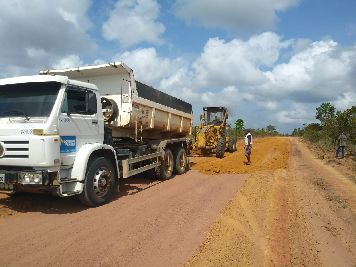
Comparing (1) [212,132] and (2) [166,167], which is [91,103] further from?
(1) [212,132]

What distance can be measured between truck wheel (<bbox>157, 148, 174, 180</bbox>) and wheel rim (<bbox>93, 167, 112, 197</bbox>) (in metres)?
3.42

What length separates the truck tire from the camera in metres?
7.73

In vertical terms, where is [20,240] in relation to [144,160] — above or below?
below

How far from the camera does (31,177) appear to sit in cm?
698

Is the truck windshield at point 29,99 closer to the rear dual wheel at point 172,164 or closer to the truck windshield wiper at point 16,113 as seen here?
the truck windshield wiper at point 16,113

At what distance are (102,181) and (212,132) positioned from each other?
1280 cm

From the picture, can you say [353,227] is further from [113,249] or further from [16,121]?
[16,121]

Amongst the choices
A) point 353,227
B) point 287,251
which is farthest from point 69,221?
point 353,227

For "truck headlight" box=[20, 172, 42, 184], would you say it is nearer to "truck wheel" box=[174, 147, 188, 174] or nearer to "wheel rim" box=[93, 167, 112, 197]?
"wheel rim" box=[93, 167, 112, 197]

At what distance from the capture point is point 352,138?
79.8ft

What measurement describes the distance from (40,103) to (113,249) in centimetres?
336

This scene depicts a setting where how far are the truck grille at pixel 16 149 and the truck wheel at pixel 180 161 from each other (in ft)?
21.6

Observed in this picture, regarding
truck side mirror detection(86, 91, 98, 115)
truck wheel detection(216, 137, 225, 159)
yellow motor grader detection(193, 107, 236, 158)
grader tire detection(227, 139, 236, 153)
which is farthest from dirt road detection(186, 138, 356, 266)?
grader tire detection(227, 139, 236, 153)

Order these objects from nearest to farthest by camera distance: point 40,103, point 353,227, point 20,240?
point 20,240 < point 353,227 < point 40,103
